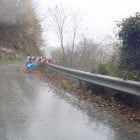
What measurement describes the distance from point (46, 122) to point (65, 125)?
17.0 inches

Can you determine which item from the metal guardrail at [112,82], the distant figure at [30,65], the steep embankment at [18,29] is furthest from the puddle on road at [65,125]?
the steep embankment at [18,29]

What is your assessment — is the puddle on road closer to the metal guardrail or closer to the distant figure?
the metal guardrail

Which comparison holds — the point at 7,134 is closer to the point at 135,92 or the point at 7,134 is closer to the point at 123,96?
the point at 135,92

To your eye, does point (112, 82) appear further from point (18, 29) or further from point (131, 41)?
point (18, 29)

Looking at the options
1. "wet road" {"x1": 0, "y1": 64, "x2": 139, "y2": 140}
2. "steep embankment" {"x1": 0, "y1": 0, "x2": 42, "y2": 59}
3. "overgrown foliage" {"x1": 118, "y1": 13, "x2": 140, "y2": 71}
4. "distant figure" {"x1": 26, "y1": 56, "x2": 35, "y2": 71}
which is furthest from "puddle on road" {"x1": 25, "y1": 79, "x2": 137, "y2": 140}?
"steep embankment" {"x1": 0, "y1": 0, "x2": 42, "y2": 59}

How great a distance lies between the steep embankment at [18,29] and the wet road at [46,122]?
3731 centimetres

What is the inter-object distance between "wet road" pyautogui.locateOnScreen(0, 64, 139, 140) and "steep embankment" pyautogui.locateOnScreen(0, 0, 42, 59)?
37306mm

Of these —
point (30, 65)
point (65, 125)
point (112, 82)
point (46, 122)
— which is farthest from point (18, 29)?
point (65, 125)

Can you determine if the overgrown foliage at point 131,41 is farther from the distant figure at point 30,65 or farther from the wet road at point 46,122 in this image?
the distant figure at point 30,65

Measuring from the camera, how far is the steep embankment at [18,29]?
53147 millimetres

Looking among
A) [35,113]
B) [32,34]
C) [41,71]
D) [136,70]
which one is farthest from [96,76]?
[32,34]

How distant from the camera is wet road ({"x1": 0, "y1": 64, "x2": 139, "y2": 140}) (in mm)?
7512

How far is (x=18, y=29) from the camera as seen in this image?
57.0 metres

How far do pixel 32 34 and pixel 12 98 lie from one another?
49941 mm
